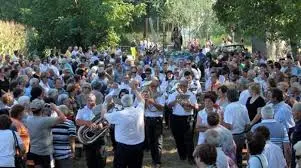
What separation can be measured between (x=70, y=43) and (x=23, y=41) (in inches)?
116

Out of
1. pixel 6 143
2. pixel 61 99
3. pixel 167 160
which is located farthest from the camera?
pixel 167 160

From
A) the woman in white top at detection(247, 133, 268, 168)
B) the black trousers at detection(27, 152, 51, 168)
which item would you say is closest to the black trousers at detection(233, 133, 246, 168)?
the woman in white top at detection(247, 133, 268, 168)

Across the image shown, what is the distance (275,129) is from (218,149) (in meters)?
1.73

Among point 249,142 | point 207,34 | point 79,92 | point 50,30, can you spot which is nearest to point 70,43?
point 50,30

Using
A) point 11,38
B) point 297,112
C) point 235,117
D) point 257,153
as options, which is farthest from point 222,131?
point 11,38

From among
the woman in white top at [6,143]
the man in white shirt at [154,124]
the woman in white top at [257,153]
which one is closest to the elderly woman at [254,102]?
the man in white shirt at [154,124]

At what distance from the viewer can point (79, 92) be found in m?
12.3

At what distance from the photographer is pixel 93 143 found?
32.2ft

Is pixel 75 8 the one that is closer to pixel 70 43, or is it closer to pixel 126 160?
pixel 70 43

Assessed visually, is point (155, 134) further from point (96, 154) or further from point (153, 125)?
point (96, 154)

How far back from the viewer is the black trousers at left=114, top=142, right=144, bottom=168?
9.20 meters

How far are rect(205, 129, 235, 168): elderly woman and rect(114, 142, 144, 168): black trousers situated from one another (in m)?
2.47

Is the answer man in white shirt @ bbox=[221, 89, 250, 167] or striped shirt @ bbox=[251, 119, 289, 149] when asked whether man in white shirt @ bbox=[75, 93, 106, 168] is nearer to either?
man in white shirt @ bbox=[221, 89, 250, 167]

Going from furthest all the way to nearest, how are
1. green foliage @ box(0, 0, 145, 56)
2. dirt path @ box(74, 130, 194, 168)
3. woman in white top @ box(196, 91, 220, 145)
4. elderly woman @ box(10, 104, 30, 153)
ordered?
green foliage @ box(0, 0, 145, 56), dirt path @ box(74, 130, 194, 168), woman in white top @ box(196, 91, 220, 145), elderly woman @ box(10, 104, 30, 153)
